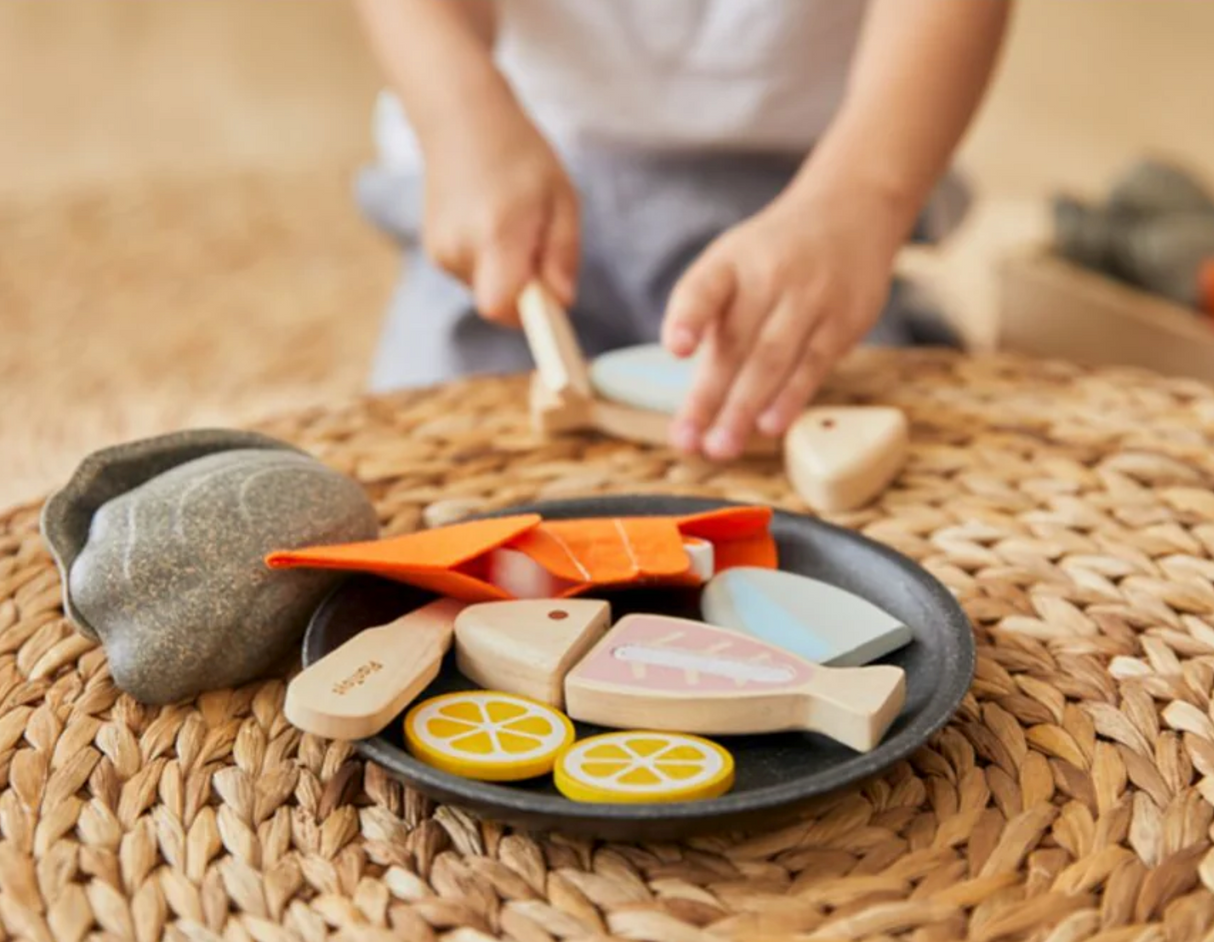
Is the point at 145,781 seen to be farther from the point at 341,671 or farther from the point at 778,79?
the point at 778,79

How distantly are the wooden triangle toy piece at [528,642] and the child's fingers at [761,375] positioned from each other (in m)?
0.18

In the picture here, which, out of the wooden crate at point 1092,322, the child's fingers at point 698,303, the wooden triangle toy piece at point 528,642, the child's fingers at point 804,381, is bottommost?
the wooden crate at point 1092,322

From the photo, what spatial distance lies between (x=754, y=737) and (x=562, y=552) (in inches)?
3.7

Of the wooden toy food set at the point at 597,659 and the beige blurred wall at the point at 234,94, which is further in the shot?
the beige blurred wall at the point at 234,94

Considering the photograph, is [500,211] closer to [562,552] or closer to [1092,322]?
[562,552]

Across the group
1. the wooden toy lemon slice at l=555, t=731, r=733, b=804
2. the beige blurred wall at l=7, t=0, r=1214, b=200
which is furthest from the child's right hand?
the beige blurred wall at l=7, t=0, r=1214, b=200

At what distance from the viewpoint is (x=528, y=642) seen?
1.39 feet

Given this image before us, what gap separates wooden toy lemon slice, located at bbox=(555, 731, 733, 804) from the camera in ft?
1.22

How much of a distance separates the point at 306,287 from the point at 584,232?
1.11 ft

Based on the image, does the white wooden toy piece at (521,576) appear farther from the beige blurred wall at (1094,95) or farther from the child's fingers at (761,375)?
the beige blurred wall at (1094,95)

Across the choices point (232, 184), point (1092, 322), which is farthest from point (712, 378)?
point (232, 184)

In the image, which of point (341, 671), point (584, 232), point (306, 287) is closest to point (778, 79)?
point (584, 232)

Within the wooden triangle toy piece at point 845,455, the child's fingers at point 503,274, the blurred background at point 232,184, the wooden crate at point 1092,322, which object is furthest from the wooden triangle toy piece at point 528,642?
the wooden crate at point 1092,322

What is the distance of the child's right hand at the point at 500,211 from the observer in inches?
27.2
